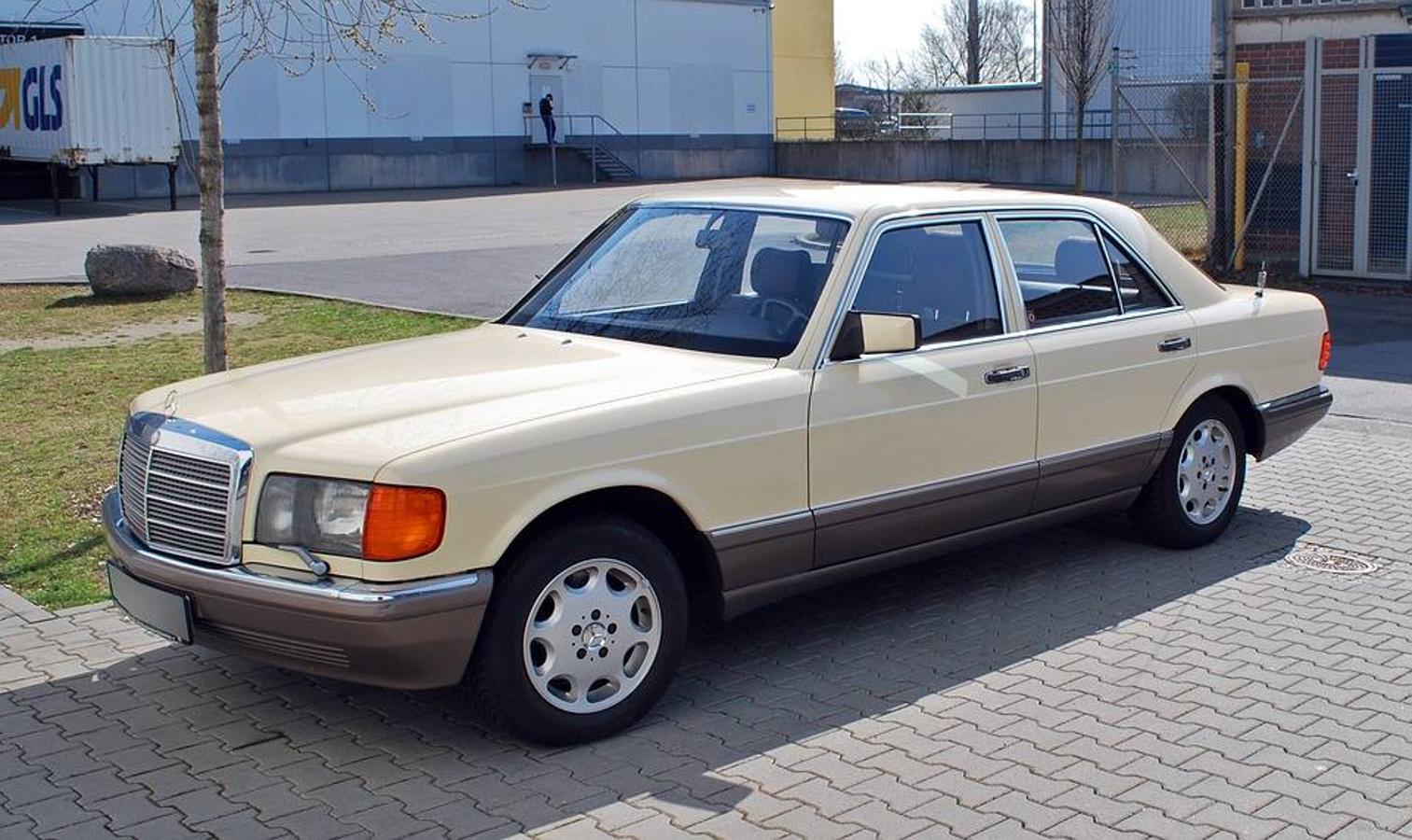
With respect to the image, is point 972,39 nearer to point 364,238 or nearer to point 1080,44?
point 1080,44

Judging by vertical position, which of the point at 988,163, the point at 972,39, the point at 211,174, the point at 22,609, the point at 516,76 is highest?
the point at 972,39

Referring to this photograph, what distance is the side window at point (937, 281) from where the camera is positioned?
6.11 metres

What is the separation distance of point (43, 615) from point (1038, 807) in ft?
13.5

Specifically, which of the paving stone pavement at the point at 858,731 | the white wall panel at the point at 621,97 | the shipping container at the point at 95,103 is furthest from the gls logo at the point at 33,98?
the paving stone pavement at the point at 858,731

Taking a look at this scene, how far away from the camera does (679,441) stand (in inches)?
208

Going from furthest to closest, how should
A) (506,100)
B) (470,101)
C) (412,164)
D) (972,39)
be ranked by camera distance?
(972,39) → (506,100) → (470,101) → (412,164)

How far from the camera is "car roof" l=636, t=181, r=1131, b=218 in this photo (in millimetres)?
6195

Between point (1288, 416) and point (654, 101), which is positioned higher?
point (654, 101)

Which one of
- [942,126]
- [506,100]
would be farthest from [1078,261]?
[942,126]

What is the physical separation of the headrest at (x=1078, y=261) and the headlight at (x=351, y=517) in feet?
10.8

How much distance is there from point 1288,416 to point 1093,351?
151cm

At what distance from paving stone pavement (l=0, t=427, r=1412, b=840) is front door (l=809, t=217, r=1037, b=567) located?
51cm

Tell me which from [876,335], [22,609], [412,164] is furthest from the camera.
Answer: [412,164]

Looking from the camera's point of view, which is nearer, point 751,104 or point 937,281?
point 937,281
